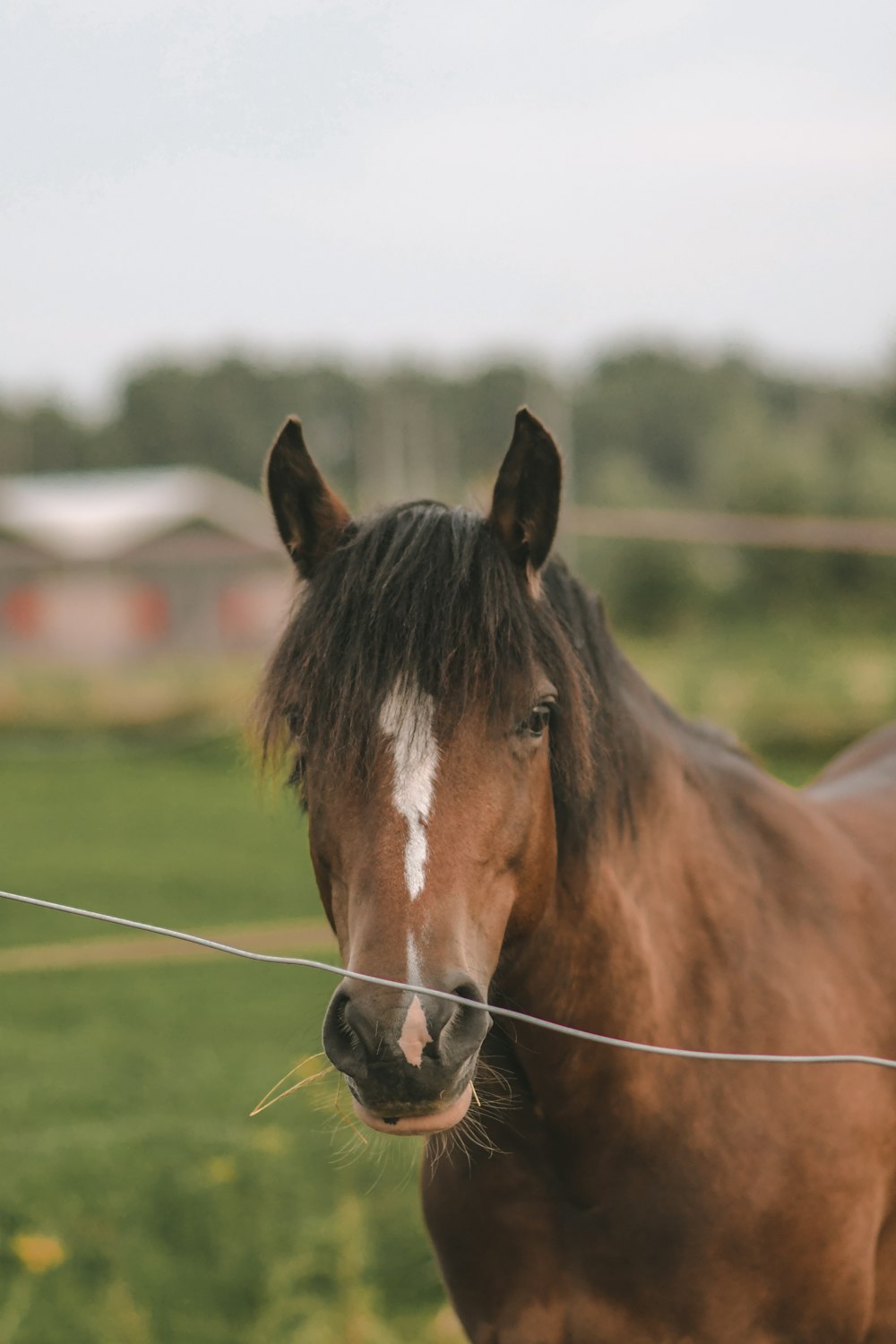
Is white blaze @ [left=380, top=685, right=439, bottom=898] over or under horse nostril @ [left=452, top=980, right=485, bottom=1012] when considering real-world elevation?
over

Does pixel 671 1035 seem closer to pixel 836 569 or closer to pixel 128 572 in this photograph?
pixel 836 569

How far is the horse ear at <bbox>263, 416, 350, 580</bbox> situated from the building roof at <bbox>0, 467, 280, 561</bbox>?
29061 mm

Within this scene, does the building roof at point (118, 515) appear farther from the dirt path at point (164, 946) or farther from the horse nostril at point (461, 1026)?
the horse nostril at point (461, 1026)

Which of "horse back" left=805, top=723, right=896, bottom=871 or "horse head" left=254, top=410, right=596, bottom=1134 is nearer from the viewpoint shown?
"horse head" left=254, top=410, right=596, bottom=1134

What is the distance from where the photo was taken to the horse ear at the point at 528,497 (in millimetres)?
2033

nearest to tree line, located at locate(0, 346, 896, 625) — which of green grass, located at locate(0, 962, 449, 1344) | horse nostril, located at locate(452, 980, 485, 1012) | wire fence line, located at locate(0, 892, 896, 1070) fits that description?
green grass, located at locate(0, 962, 449, 1344)

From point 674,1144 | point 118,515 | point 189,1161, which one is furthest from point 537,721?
point 118,515

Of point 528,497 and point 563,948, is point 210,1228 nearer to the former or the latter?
point 563,948

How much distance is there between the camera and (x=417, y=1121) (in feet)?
5.67

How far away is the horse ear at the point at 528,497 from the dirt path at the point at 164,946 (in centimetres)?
579

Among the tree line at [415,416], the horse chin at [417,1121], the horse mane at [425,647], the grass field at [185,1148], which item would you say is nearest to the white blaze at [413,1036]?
the horse chin at [417,1121]

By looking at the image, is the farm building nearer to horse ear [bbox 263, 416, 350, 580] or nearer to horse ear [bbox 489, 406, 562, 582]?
horse ear [bbox 263, 416, 350, 580]

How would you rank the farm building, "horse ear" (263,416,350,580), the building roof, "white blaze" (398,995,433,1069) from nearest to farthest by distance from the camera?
"white blaze" (398,995,433,1069) → "horse ear" (263,416,350,580) → the building roof → the farm building

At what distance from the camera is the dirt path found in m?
7.68
